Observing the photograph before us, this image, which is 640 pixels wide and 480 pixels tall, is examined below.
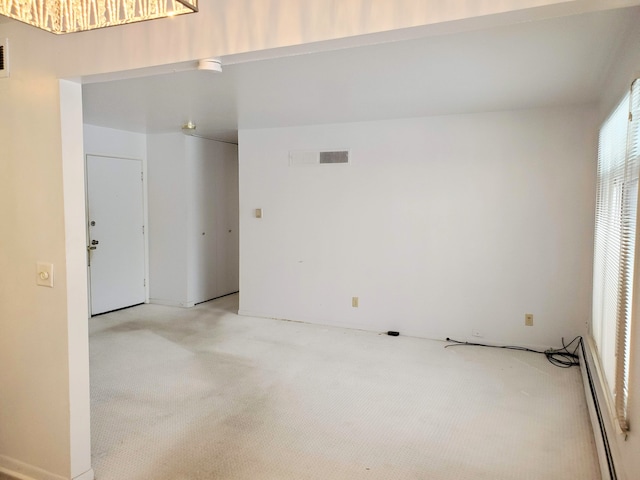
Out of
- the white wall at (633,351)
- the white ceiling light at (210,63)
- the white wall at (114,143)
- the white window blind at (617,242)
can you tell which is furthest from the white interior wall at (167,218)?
the white wall at (633,351)

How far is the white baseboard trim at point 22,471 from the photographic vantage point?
2205 millimetres

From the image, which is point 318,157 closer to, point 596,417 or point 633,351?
point 596,417

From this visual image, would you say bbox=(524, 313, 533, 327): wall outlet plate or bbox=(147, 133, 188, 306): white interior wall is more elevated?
bbox=(147, 133, 188, 306): white interior wall

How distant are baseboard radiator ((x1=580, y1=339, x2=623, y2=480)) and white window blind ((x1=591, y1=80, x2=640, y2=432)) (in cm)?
14

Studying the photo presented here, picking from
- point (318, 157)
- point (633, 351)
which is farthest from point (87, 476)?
point (318, 157)

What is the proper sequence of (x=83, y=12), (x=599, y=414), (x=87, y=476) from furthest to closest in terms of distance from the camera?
(x=599, y=414)
(x=87, y=476)
(x=83, y=12)

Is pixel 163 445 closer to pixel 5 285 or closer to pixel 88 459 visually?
pixel 88 459

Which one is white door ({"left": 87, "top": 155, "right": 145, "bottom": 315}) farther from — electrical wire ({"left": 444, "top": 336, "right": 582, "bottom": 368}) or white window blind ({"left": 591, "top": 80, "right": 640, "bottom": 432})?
white window blind ({"left": 591, "top": 80, "right": 640, "bottom": 432})

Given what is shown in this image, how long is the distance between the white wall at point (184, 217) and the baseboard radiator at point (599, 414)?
453 centimetres

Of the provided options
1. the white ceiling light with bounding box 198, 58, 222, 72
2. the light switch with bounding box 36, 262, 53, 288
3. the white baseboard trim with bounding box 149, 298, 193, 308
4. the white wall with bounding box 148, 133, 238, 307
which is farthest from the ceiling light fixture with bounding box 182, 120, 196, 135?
the white ceiling light with bounding box 198, 58, 222, 72

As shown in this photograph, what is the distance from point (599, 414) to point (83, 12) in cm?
326

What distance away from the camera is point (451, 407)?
3125 mm

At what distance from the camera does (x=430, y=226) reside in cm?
465

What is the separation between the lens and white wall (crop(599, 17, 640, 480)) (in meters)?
1.72
